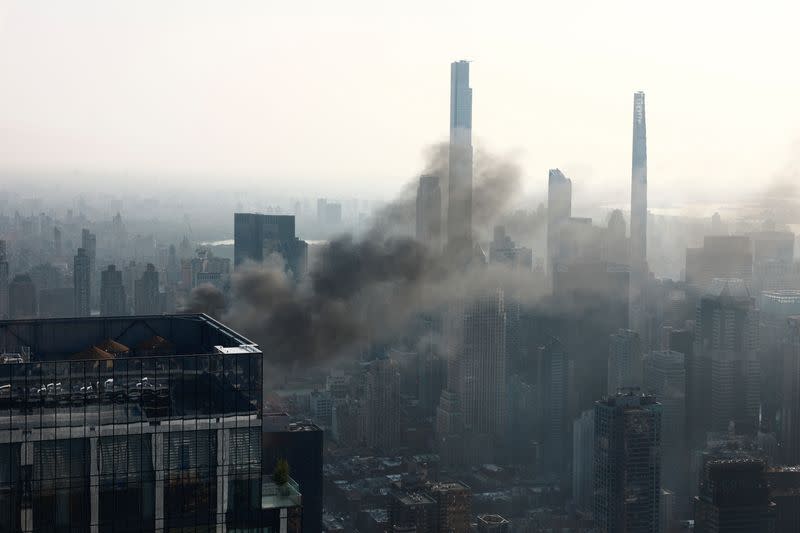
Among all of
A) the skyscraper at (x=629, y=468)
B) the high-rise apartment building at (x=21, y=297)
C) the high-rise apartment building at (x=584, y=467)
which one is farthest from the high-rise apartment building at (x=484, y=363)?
the high-rise apartment building at (x=21, y=297)

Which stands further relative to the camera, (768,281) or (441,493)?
(768,281)

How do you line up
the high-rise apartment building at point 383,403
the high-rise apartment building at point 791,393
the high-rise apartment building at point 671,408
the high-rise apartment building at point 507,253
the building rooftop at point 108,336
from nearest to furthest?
the building rooftop at point 108,336 → the high-rise apartment building at point 507,253 → the high-rise apartment building at point 671,408 → the high-rise apartment building at point 383,403 → the high-rise apartment building at point 791,393

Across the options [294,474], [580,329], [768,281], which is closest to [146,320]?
[294,474]

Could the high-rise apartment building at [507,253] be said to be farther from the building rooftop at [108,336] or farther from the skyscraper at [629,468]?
the building rooftop at [108,336]

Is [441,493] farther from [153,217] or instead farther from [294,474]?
[153,217]

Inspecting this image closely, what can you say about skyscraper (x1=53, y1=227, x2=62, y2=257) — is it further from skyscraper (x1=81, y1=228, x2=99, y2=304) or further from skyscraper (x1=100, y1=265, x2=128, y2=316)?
skyscraper (x1=100, y1=265, x2=128, y2=316)

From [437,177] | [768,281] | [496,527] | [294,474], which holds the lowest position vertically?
[496,527]

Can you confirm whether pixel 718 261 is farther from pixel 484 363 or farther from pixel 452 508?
pixel 452 508
